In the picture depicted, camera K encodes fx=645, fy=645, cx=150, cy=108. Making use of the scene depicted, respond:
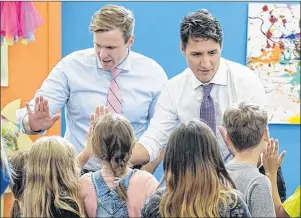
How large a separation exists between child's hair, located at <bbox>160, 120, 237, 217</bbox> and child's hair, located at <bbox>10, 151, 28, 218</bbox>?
0.57m

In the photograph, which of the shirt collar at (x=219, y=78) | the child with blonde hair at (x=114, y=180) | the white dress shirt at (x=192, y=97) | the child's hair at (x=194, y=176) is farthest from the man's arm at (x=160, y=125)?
the child's hair at (x=194, y=176)

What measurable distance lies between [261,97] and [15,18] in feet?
5.61

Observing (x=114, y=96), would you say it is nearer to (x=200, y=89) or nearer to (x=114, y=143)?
(x=200, y=89)

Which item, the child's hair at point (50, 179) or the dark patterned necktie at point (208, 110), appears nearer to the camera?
the child's hair at point (50, 179)

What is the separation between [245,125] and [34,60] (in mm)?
2223

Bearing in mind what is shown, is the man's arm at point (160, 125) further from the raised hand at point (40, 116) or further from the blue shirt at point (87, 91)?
the raised hand at point (40, 116)

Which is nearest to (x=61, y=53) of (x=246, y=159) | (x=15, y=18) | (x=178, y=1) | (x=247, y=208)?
(x=15, y=18)

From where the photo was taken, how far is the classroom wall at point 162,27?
4105 mm

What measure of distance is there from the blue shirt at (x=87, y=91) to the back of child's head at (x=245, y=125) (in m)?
0.75

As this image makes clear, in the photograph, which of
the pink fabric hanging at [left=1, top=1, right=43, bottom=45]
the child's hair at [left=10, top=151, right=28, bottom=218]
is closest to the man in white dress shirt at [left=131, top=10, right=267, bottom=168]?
the child's hair at [left=10, top=151, right=28, bottom=218]

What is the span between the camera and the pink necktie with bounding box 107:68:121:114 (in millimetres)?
2842

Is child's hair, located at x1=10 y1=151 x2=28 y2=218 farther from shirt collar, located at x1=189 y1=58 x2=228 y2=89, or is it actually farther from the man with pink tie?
shirt collar, located at x1=189 y1=58 x2=228 y2=89

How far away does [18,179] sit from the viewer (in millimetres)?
2307

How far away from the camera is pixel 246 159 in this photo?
215 cm
